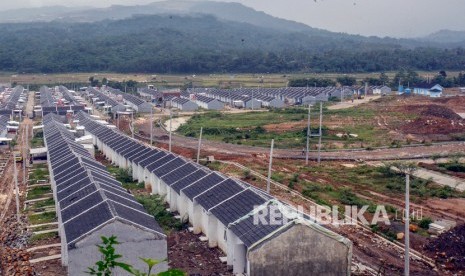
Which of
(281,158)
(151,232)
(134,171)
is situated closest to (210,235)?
(151,232)

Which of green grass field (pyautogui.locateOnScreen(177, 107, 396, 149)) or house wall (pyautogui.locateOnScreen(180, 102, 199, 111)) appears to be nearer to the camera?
green grass field (pyautogui.locateOnScreen(177, 107, 396, 149))

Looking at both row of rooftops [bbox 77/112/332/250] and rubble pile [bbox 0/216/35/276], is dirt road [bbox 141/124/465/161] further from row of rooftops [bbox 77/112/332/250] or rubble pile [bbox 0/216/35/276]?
rubble pile [bbox 0/216/35/276]

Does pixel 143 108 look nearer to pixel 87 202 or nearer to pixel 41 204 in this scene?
pixel 41 204

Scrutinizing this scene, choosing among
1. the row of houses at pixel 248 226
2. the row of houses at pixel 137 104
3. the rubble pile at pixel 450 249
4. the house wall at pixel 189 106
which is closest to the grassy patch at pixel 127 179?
the row of houses at pixel 248 226

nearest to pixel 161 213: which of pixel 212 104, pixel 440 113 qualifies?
pixel 440 113

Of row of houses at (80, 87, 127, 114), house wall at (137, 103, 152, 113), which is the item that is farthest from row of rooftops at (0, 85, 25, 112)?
house wall at (137, 103, 152, 113)

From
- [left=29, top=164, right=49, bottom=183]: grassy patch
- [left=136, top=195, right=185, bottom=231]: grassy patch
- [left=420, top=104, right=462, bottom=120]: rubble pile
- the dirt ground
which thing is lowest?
[left=29, top=164, right=49, bottom=183]: grassy patch
